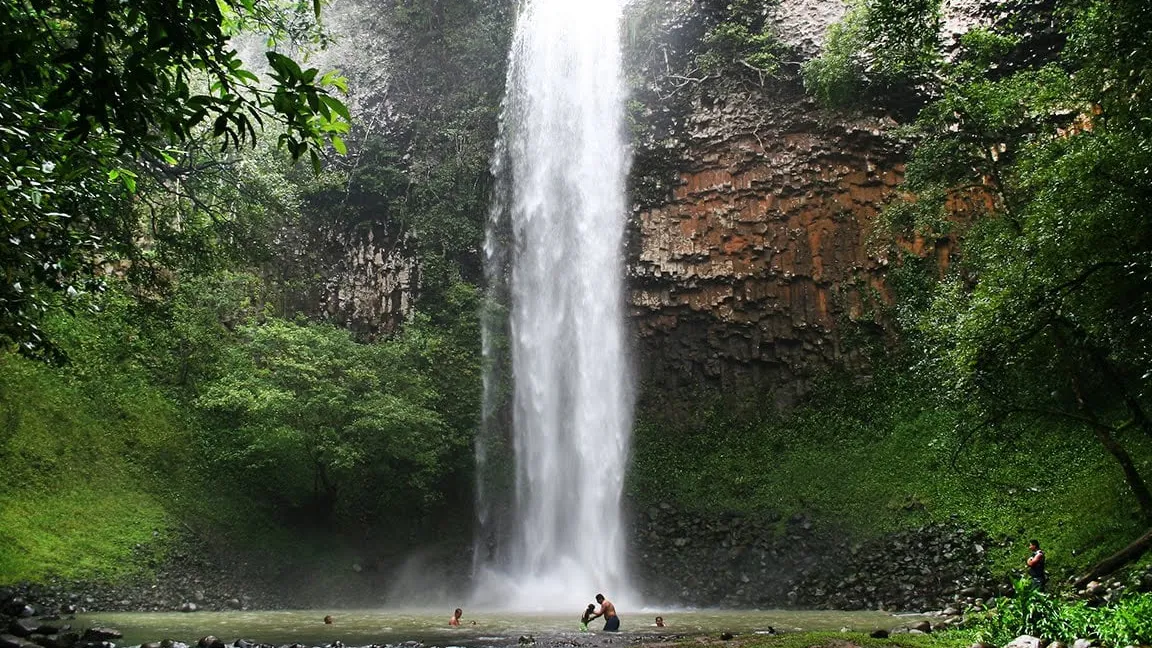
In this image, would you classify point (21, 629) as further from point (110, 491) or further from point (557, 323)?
point (557, 323)

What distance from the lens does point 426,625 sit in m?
11.9

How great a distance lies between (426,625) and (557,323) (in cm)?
1004

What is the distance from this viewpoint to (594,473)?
19.0 metres

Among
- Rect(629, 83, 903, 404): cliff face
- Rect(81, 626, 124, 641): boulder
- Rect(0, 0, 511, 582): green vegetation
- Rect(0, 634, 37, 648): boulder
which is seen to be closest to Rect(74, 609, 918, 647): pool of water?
Rect(81, 626, 124, 641): boulder

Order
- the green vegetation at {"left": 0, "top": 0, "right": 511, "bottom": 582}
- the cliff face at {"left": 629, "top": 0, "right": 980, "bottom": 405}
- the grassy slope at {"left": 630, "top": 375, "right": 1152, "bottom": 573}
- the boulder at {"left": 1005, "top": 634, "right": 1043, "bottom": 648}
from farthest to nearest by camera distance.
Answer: the cliff face at {"left": 629, "top": 0, "right": 980, "bottom": 405} → the grassy slope at {"left": 630, "top": 375, "right": 1152, "bottom": 573} → the green vegetation at {"left": 0, "top": 0, "right": 511, "bottom": 582} → the boulder at {"left": 1005, "top": 634, "right": 1043, "bottom": 648}

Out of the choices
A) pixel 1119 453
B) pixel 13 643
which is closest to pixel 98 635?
pixel 13 643

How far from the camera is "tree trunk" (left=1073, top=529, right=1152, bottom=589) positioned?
29.0 ft

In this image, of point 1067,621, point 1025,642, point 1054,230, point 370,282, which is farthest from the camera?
point 370,282

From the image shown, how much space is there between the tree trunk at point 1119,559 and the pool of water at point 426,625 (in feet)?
7.92

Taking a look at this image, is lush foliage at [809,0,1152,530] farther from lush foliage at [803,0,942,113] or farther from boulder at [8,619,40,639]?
boulder at [8,619,40,639]

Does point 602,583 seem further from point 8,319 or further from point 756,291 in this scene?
point 8,319

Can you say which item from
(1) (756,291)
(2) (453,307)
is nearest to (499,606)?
(2) (453,307)

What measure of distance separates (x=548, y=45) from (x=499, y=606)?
15476 mm

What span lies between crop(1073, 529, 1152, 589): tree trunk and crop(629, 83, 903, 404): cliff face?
10.6m
